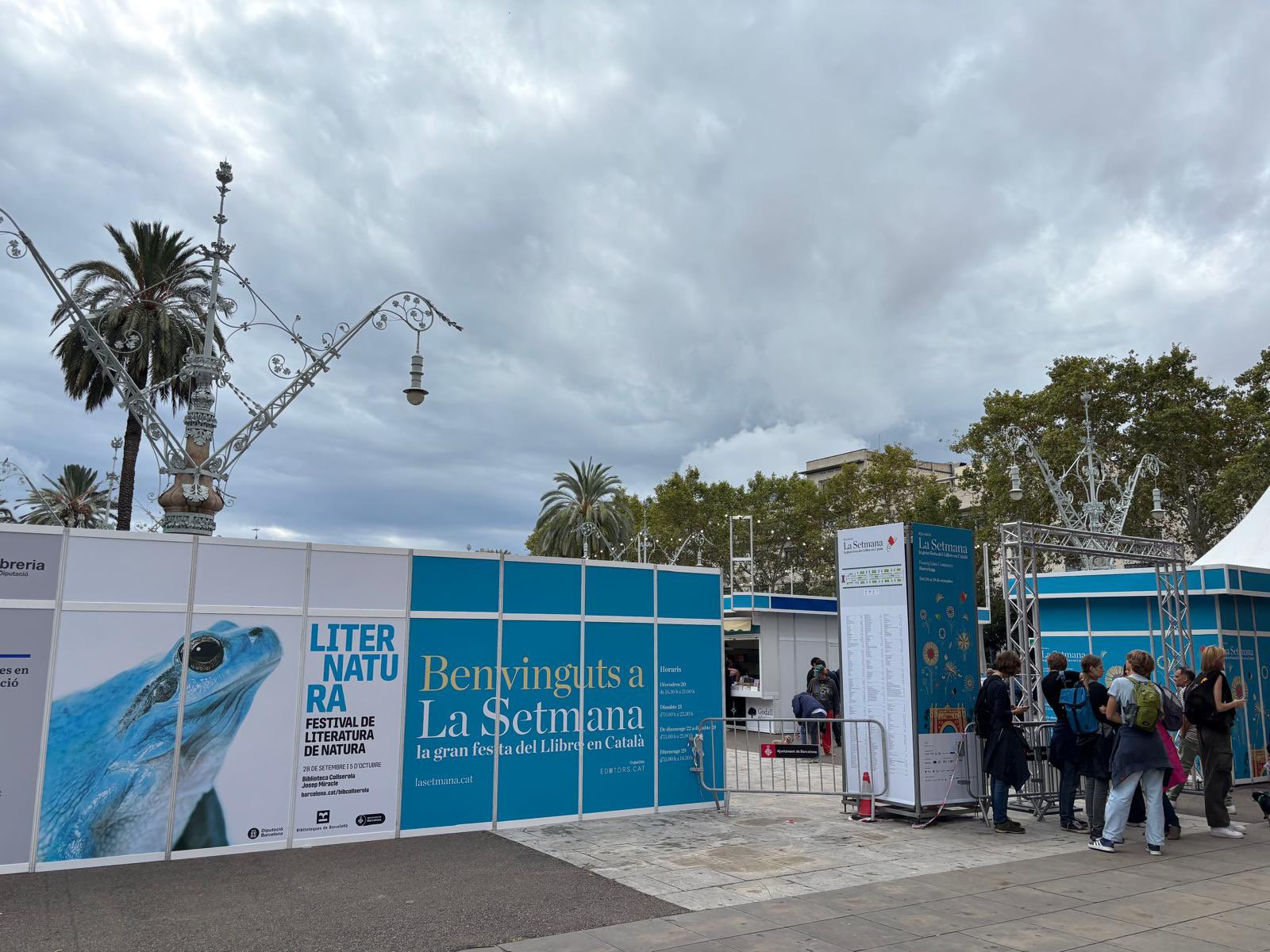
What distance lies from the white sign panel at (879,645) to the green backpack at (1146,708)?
2.23m

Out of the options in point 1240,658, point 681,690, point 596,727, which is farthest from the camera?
point 1240,658

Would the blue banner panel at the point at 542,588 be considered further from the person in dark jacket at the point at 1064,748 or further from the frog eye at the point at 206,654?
the person in dark jacket at the point at 1064,748

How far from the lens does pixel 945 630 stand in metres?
10.3

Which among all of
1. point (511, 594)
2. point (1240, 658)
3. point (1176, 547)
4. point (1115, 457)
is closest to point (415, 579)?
point (511, 594)

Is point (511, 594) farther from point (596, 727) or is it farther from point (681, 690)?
point (681, 690)

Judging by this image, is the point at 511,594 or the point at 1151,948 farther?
the point at 511,594

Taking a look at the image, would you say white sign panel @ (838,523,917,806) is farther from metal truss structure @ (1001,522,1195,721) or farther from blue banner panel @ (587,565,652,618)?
blue banner panel @ (587,565,652,618)

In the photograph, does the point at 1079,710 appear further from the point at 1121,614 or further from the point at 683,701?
the point at 1121,614

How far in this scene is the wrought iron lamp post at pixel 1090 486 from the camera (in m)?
26.5

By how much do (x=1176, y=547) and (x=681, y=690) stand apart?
26.3ft

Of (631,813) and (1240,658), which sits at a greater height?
(1240,658)

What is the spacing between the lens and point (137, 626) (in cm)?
820

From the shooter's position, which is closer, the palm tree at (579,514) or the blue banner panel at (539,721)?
the blue banner panel at (539,721)

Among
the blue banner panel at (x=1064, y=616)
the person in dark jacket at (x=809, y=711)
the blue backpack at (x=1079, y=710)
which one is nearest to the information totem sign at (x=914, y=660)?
the blue backpack at (x=1079, y=710)
